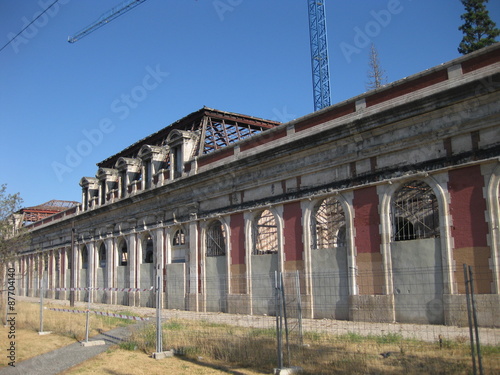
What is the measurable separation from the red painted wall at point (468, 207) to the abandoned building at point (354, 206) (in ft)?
0.09

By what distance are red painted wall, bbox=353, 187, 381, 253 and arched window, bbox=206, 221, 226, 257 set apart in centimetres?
804

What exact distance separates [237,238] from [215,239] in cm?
231

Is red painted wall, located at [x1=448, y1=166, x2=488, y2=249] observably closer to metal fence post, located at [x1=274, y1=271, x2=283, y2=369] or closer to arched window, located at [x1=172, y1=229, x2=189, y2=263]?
metal fence post, located at [x1=274, y1=271, x2=283, y2=369]

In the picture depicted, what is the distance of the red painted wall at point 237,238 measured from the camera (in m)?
20.1

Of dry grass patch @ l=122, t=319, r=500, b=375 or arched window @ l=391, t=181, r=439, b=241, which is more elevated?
arched window @ l=391, t=181, r=439, b=241

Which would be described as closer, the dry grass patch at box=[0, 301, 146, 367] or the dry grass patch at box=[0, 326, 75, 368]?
the dry grass patch at box=[0, 326, 75, 368]

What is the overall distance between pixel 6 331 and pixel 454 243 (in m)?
14.5

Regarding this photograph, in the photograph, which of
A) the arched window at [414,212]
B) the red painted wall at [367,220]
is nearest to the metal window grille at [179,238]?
the red painted wall at [367,220]

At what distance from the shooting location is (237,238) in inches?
801

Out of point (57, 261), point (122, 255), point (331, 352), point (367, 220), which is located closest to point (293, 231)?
point (367, 220)

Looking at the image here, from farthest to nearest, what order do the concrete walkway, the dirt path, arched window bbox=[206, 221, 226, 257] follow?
arched window bbox=[206, 221, 226, 257]
the dirt path
the concrete walkway

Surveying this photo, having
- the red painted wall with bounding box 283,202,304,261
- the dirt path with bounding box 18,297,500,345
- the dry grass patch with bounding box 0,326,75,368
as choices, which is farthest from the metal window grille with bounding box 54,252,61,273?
the red painted wall with bounding box 283,202,304,261

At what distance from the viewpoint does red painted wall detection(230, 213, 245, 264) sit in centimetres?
2009

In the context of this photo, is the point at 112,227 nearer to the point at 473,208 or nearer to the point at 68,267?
the point at 68,267
